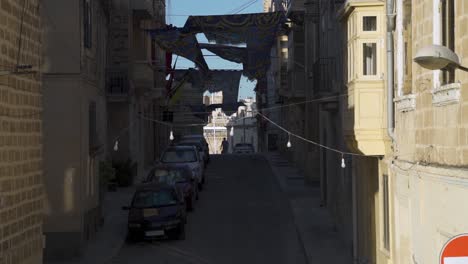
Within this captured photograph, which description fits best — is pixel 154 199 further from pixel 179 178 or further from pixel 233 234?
pixel 179 178

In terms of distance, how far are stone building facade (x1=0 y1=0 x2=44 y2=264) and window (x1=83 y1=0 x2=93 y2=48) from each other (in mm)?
7655

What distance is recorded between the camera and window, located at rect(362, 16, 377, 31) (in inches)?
631

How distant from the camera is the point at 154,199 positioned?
2308 centimetres

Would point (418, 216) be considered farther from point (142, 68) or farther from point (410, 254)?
point (142, 68)

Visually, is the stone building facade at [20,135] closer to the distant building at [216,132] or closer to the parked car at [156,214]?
the parked car at [156,214]

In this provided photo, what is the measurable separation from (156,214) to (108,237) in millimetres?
1498

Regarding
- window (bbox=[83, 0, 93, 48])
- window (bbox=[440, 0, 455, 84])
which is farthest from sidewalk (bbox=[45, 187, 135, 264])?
window (bbox=[440, 0, 455, 84])

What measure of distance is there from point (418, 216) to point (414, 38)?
2.57m

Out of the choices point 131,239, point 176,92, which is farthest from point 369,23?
point 176,92

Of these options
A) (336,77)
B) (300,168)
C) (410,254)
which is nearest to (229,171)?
(300,168)

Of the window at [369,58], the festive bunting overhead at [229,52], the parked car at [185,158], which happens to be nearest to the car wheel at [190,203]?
the parked car at [185,158]

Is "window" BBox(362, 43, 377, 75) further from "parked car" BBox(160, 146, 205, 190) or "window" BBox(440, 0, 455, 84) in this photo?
"parked car" BBox(160, 146, 205, 190)

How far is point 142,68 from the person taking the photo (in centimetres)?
3472

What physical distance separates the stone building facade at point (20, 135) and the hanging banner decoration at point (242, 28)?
16.2 metres
